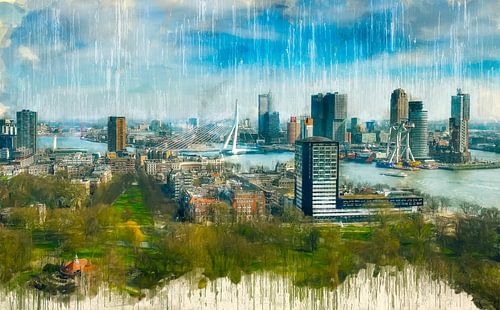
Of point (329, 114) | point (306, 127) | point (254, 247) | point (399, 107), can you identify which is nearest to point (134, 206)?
point (254, 247)

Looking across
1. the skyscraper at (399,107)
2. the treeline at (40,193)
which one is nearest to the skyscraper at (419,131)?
the skyscraper at (399,107)

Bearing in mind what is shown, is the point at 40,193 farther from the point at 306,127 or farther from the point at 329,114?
the point at 329,114

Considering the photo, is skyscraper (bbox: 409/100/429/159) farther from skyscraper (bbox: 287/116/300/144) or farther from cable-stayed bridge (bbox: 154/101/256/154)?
cable-stayed bridge (bbox: 154/101/256/154)

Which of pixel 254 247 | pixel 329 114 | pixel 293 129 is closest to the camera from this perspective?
pixel 254 247

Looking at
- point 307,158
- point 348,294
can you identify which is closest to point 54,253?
point 348,294

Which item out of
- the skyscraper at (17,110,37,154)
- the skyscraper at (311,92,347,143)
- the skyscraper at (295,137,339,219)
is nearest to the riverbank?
the skyscraper at (311,92,347,143)

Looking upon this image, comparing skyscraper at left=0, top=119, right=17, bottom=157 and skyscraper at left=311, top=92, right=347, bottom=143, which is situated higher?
skyscraper at left=311, top=92, right=347, bottom=143
